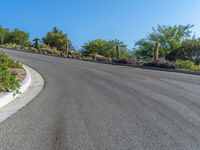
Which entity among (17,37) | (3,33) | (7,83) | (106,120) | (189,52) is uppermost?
(3,33)

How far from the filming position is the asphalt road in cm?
700

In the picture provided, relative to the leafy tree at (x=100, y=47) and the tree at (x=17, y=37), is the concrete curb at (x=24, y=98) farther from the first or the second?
the tree at (x=17, y=37)

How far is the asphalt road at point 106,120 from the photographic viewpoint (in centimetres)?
700

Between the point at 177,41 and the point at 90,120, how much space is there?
45.9m

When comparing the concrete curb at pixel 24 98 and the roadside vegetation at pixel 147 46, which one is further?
the roadside vegetation at pixel 147 46

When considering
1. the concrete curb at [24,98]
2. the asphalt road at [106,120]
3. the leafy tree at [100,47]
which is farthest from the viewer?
the leafy tree at [100,47]

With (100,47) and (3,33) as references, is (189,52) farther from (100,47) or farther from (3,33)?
(3,33)

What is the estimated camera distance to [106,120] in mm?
8719

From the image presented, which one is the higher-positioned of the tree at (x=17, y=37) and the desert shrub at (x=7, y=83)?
the tree at (x=17, y=37)

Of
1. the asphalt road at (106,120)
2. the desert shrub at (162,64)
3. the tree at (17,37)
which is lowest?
the asphalt road at (106,120)

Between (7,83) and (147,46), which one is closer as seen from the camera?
(7,83)

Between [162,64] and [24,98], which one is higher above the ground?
[162,64]

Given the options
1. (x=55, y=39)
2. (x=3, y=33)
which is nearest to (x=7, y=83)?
(x=55, y=39)

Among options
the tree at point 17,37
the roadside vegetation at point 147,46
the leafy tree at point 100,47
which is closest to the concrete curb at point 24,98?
the roadside vegetation at point 147,46
